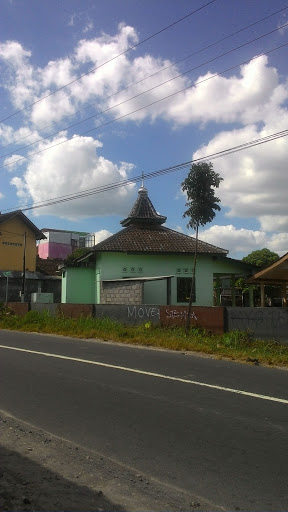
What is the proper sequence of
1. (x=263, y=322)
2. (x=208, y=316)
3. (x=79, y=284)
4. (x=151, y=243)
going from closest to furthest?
(x=263, y=322)
(x=208, y=316)
(x=151, y=243)
(x=79, y=284)

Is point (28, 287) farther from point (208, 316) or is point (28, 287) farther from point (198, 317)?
point (208, 316)

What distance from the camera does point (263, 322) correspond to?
1520 centimetres

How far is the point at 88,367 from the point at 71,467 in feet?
18.9

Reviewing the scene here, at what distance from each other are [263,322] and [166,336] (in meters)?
3.33

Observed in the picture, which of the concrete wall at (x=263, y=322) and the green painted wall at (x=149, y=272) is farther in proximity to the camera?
the green painted wall at (x=149, y=272)

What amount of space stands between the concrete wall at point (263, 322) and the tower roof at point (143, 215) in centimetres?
1446

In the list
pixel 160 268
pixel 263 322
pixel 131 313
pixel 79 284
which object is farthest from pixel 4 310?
pixel 263 322

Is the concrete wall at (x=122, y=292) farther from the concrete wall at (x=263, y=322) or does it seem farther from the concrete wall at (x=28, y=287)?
the concrete wall at (x=28, y=287)

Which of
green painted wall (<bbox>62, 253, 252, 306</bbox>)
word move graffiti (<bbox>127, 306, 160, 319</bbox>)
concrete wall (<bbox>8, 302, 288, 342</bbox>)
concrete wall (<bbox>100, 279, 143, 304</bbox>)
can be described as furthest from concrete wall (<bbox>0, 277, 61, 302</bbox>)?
word move graffiti (<bbox>127, 306, 160, 319</bbox>)

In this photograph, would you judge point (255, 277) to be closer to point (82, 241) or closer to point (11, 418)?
point (11, 418)

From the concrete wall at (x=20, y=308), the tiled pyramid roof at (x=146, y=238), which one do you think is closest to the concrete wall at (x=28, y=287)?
the concrete wall at (x=20, y=308)

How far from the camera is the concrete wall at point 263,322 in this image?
1490 cm

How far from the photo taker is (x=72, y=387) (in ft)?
27.1

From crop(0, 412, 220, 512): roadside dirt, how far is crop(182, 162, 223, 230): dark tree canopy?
11.3 metres
